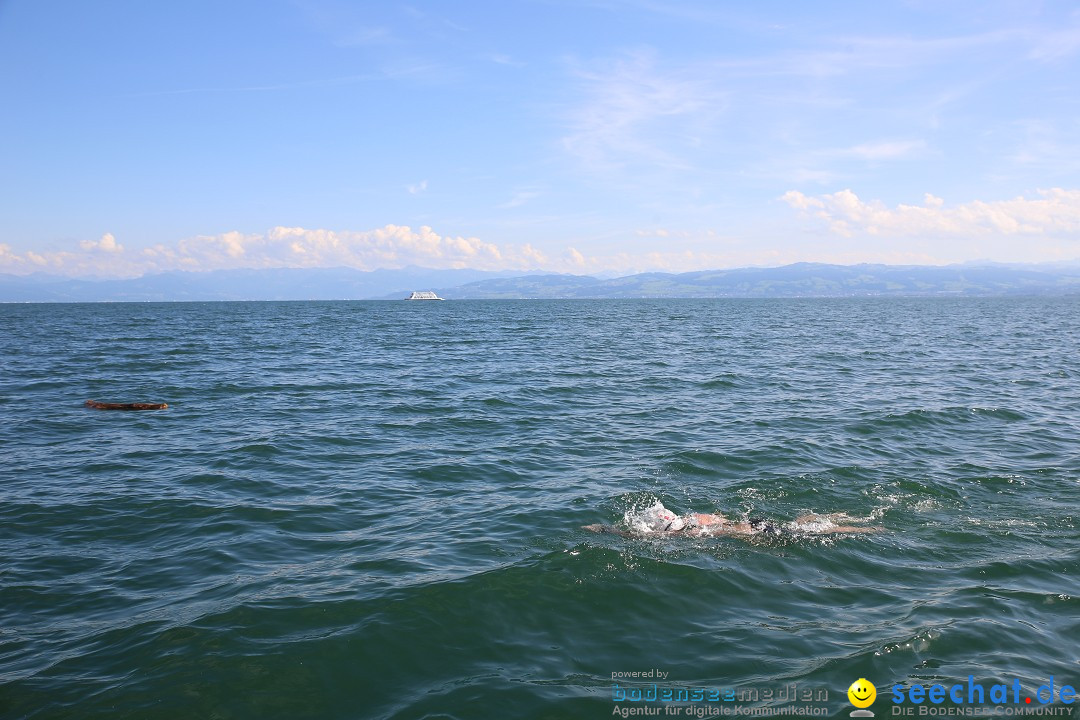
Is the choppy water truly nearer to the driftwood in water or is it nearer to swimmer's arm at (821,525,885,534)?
swimmer's arm at (821,525,885,534)

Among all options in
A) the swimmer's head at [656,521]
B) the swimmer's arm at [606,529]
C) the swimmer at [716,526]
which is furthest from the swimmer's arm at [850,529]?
the swimmer's arm at [606,529]

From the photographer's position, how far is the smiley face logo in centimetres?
677

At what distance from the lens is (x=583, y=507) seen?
12.7m

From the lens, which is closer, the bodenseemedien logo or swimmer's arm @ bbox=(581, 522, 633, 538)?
the bodenseemedien logo

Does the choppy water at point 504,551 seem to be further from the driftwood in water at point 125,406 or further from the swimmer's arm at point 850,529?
the driftwood in water at point 125,406

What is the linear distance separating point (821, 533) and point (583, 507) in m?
4.71

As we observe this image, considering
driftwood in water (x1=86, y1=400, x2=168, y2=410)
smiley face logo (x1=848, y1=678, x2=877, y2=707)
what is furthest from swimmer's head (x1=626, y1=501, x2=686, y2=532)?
driftwood in water (x1=86, y1=400, x2=168, y2=410)

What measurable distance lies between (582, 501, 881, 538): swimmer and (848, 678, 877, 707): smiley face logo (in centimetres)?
422

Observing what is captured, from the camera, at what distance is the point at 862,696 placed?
6.87 m

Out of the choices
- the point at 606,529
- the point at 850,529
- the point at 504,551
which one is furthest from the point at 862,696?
the point at 504,551

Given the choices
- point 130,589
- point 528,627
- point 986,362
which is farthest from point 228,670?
point 986,362

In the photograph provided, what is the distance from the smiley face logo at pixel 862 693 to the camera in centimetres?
677

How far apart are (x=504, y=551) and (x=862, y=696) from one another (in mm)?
5839

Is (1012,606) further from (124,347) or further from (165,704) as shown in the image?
(124,347)
